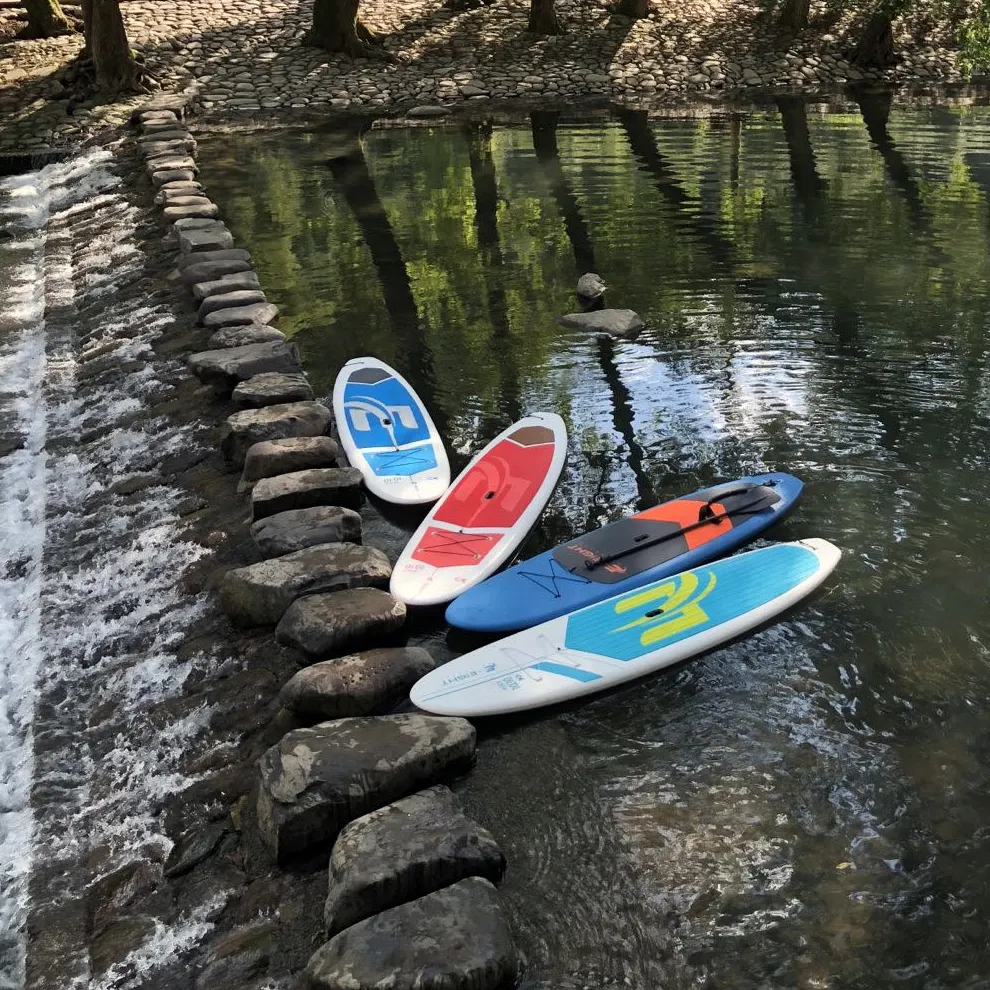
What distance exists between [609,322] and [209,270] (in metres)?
3.21

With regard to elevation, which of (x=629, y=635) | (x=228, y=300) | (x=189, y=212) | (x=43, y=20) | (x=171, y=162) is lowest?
(x=629, y=635)

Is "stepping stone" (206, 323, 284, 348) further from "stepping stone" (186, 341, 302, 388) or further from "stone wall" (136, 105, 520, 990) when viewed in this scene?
"stone wall" (136, 105, 520, 990)

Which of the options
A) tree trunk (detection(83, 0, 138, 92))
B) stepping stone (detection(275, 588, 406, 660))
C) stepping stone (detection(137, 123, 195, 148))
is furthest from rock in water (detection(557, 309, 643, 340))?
tree trunk (detection(83, 0, 138, 92))

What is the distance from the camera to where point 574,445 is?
618 centimetres

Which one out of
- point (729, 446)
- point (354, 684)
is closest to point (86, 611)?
point (354, 684)

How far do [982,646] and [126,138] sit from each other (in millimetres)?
12303

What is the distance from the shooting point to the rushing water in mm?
3303

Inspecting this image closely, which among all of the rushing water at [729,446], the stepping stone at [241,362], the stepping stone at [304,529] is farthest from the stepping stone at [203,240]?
the stepping stone at [304,529]

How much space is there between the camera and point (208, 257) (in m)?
8.55

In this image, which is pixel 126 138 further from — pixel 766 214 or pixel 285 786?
pixel 285 786

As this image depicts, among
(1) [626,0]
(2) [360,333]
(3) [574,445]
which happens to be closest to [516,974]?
(3) [574,445]

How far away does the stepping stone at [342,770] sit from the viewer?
3.31 metres

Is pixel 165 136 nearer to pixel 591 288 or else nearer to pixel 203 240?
pixel 203 240

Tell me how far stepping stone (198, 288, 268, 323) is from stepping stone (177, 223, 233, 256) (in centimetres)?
118
